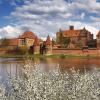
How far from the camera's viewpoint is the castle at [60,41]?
71.3 meters

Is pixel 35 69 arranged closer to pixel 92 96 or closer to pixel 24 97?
pixel 24 97

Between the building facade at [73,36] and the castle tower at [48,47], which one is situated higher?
the building facade at [73,36]

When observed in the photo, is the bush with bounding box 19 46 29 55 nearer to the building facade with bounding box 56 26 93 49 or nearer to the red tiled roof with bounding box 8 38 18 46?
the red tiled roof with bounding box 8 38 18 46

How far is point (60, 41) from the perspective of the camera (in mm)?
85250

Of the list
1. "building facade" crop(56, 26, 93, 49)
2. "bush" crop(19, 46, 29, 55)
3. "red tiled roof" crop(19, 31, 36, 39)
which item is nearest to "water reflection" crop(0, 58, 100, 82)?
"bush" crop(19, 46, 29, 55)

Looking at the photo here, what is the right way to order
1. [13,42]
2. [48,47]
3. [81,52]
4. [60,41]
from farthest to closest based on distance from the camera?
1. [60,41]
2. [13,42]
3. [48,47]
4. [81,52]

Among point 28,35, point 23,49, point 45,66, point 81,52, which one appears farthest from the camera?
point 28,35

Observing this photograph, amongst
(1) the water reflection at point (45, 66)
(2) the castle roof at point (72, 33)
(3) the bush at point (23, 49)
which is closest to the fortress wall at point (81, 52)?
(3) the bush at point (23, 49)

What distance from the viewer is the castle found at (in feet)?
234

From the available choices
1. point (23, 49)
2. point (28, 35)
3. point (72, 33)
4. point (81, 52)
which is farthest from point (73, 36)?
point (81, 52)

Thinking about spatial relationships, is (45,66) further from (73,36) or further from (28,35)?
(73,36)

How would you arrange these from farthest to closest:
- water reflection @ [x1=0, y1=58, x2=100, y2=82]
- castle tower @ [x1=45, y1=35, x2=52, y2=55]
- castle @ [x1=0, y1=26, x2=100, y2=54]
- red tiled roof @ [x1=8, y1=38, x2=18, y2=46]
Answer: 1. red tiled roof @ [x1=8, y1=38, x2=18, y2=46]
2. castle @ [x1=0, y1=26, x2=100, y2=54]
3. castle tower @ [x1=45, y1=35, x2=52, y2=55]
4. water reflection @ [x1=0, y1=58, x2=100, y2=82]

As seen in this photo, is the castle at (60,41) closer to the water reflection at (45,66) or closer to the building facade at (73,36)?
the building facade at (73,36)

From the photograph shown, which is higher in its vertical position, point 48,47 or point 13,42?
point 13,42
